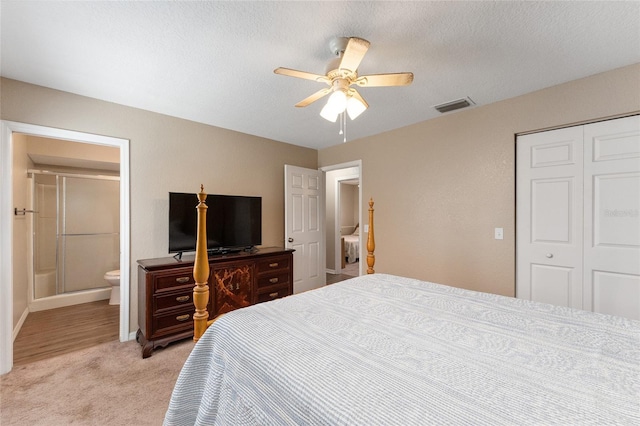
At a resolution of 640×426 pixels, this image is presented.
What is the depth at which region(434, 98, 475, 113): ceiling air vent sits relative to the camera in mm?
2641

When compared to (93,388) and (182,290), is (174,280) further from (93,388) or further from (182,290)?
(93,388)

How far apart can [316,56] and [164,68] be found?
46.6 inches

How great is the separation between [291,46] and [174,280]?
2.30 m

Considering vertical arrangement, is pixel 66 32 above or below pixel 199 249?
above

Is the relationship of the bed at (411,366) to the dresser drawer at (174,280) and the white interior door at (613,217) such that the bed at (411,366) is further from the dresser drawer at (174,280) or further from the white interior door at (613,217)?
the dresser drawer at (174,280)

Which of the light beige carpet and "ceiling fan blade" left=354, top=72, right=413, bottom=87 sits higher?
"ceiling fan blade" left=354, top=72, right=413, bottom=87

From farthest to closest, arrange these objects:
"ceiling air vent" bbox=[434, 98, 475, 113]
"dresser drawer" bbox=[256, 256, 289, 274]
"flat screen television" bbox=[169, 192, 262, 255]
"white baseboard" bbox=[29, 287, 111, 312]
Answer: "white baseboard" bbox=[29, 287, 111, 312]
"dresser drawer" bbox=[256, 256, 289, 274]
"flat screen television" bbox=[169, 192, 262, 255]
"ceiling air vent" bbox=[434, 98, 475, 113]

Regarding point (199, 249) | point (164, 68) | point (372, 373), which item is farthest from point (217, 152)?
point (372, 373)

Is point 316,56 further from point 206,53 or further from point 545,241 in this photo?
point 545,241

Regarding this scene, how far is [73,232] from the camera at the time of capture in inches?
160

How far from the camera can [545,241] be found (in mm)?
2445

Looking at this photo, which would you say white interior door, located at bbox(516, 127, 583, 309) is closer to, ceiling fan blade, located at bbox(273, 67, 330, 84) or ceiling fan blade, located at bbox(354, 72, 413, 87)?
ceiling fan blade, located at bbox(354, 72, 413, 87)

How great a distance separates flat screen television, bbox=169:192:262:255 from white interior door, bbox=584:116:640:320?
3.40 metres

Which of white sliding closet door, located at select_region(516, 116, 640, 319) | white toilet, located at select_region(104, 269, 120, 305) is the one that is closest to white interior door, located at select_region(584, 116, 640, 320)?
white sliding closet door, located at select_region(516, 116, 640, 319)
